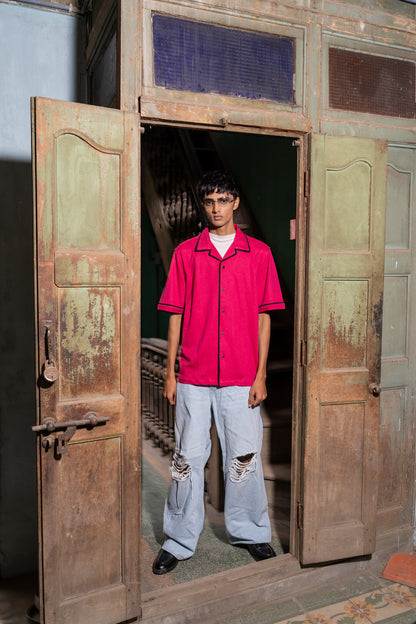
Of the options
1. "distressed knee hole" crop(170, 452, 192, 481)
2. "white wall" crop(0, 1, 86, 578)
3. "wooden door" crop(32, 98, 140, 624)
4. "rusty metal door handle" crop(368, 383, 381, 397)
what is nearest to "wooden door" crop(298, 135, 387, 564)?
"rusty metal door handle" crop(368, 383, 381, 397)

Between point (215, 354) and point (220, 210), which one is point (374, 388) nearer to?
point (215, 354)

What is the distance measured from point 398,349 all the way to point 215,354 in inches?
47.6

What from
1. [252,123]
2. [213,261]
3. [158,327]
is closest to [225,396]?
[213,261]

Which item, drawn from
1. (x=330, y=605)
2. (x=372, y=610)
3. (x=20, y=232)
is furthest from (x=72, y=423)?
(x=372, y=610)

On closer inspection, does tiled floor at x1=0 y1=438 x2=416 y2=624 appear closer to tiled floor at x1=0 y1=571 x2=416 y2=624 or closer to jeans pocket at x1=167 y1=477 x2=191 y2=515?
tiled floor at x1=0 y1=571 x2=416 y2=624

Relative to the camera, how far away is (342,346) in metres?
3.05

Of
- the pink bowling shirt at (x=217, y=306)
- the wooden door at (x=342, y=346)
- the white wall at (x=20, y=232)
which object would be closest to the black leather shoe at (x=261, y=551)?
the wooden door at (x=342, y=346)

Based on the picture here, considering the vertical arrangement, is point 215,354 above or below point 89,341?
below

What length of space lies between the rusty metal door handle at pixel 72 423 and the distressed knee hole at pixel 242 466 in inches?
36.5

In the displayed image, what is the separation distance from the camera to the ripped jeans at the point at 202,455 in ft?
9.90

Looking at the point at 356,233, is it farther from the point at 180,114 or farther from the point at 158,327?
the point at 158,327

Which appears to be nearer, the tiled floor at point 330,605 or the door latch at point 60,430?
the door latch at point 60,430

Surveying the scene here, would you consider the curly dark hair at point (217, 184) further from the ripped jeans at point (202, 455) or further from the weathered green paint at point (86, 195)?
the ripped jeans at point (202, 455)

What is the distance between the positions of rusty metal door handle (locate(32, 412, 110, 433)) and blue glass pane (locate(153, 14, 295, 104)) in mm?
1637
